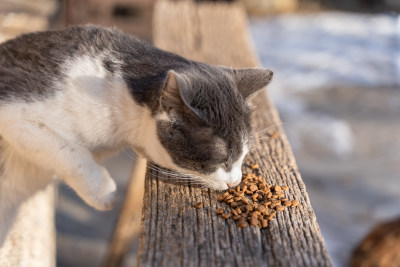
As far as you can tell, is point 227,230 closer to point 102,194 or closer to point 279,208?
point 279,208

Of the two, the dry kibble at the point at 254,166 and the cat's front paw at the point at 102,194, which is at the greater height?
the dry kibble at the point at 254,166

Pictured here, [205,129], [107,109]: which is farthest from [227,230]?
[107,109]

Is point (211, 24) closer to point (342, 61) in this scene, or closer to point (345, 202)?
point (345, 202)

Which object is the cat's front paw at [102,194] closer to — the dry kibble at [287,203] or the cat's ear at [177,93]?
the cat's ear at [177,93]

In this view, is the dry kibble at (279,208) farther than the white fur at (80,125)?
No

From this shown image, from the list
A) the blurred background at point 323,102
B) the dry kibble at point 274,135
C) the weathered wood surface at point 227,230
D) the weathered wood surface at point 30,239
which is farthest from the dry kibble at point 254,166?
the blurred background at point 323,102

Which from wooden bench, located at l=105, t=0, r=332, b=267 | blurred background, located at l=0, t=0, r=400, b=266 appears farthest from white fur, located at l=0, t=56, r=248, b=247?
blurred background, located at l=0, t=0, r=400, b=266

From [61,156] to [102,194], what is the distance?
0.24m

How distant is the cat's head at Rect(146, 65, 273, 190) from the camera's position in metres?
1.69

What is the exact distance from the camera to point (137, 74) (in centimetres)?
193

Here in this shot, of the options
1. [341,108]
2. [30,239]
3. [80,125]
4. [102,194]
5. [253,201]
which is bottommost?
[341,108]

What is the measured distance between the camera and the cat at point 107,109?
69.1 inches

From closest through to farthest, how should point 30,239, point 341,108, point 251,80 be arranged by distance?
point 251,80 → point 30,239 → point 341,108

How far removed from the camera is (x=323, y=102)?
6.17 meters
